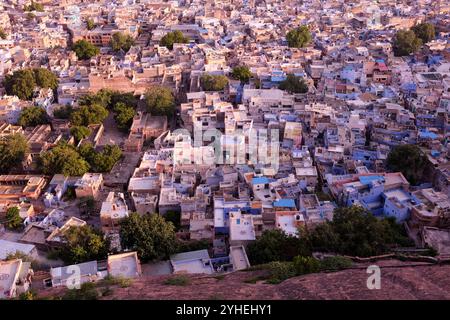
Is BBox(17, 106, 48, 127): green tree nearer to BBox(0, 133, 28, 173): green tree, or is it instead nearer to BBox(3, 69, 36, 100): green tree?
BBox(0, 133, 28, 173): green tree

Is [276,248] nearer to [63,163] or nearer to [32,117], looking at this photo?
[63,163]

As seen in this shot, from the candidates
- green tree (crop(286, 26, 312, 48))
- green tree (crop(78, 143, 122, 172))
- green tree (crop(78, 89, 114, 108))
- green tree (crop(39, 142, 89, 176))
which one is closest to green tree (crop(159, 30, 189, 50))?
green tree (crop(286, 26, 312, 48))

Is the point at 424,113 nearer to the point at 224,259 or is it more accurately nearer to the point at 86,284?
the point at 224,259

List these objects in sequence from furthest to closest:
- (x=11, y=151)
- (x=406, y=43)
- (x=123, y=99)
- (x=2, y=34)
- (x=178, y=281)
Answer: (x=2, y=34)
(x=406, y=43)
(x=123, y=99)
(x=11, y=151)
(x=178, y=281)

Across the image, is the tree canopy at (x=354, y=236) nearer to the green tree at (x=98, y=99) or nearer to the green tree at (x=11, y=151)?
the green tree at (x=11, y=151)

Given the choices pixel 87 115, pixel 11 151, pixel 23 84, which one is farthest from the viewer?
pixel 23 84

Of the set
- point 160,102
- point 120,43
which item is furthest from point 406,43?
point 120,43

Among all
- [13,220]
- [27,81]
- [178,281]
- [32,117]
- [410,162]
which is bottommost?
[13,220]
